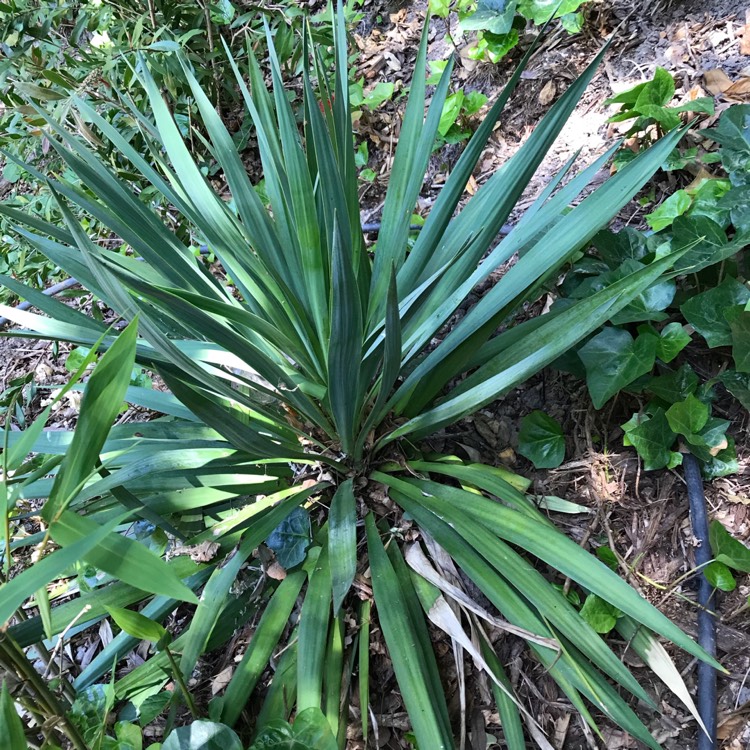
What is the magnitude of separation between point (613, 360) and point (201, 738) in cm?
94

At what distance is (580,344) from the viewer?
117 centimetres

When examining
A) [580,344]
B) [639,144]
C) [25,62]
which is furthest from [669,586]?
[25,62]

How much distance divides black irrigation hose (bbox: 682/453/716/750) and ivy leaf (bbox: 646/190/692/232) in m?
0.48

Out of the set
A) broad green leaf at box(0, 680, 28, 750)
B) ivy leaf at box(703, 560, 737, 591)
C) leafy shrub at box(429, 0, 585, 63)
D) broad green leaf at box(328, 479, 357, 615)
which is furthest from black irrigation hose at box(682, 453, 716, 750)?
leafy shrub at box(429, 0, 585, 63)

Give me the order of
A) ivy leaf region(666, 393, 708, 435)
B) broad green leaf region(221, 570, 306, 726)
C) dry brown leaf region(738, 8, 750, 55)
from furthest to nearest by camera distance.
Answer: dry brown leaf region(738, 8, 750, 55) → ivy leaf region(666, 393, 708, 435) → broad green leaf region(221, 570, 306, 726)

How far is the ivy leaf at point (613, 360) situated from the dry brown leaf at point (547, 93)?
34.5 inches

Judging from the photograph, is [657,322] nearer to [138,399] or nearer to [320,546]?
[320,546]

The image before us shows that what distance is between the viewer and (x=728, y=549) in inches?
38.9

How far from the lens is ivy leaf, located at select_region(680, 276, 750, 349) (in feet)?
3.47

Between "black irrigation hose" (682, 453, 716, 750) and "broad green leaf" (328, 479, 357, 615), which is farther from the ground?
"broad green leaf" (328, 479, 357, 615)

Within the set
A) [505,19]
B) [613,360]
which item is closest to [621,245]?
[613,360]

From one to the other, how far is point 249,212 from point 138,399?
0.43 meters

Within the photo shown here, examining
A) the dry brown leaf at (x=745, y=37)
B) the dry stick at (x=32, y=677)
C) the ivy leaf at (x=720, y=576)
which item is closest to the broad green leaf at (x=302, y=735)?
the dry stick at (x=32, y=677)

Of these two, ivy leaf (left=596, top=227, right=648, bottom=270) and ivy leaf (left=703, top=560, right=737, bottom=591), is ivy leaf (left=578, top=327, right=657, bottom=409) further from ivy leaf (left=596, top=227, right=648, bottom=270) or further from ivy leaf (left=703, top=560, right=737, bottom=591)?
ivy leaf (left=703, top=560, right=737, bottom=591)
